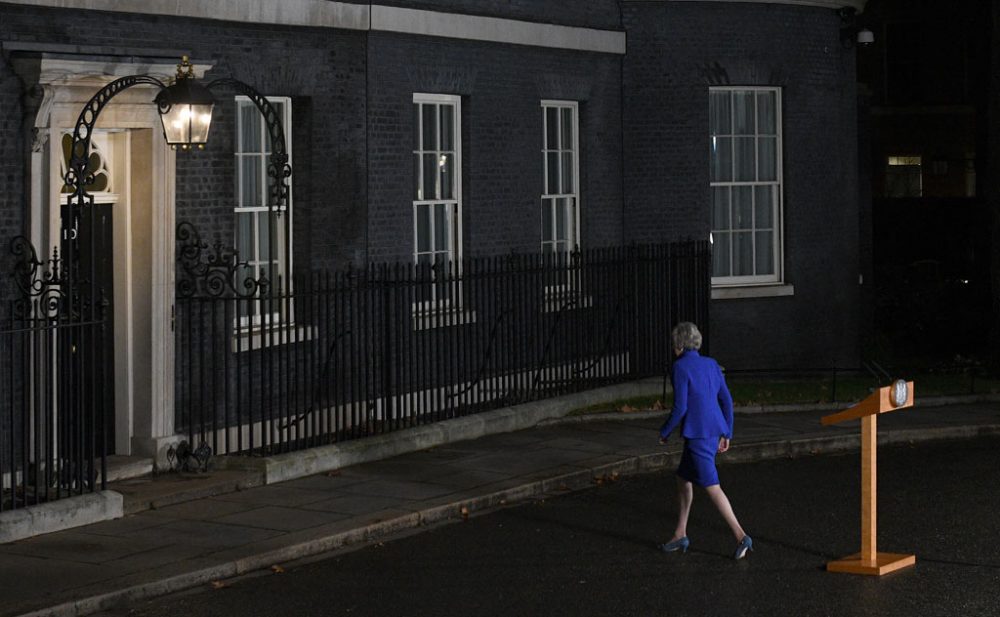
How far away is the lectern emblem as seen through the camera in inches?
419

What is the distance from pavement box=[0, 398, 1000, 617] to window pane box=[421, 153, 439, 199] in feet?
9.38

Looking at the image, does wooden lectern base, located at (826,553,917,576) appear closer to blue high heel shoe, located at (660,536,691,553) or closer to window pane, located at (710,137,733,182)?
blue high heel shoe, located at (660,536,691,553)

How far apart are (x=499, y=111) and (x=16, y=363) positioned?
24.5 ft

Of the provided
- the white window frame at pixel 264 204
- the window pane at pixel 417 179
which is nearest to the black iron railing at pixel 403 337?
the white window frame at pixel 264 204

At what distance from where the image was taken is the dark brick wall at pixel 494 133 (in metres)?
16.8

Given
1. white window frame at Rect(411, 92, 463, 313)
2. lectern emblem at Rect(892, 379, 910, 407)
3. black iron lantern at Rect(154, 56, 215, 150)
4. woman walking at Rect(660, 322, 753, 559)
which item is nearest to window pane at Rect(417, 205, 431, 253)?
white window frame at Rect(411, 92, 463, 313)

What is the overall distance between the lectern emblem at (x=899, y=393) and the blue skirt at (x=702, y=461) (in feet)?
3.87

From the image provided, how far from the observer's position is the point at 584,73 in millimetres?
20234

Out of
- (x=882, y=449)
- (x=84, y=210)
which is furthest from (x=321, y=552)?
(x=882, y=449)

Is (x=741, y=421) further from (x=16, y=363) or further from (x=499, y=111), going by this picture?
(x=16, y=363)

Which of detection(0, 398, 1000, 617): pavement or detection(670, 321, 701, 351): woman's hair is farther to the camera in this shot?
detection(670, 321, 701, 351): woman's hair

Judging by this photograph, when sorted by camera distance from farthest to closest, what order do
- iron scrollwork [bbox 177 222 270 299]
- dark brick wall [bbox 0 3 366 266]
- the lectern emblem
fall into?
1. iron scrollwork [bbox 177 222 270 299]
2. dark brick wall [bbox 0 3 366 266]
3. the lectern emblem

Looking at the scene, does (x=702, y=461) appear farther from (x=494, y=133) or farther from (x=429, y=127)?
(x=494, y=133)

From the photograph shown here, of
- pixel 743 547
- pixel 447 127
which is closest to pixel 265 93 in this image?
pixel 447 127
